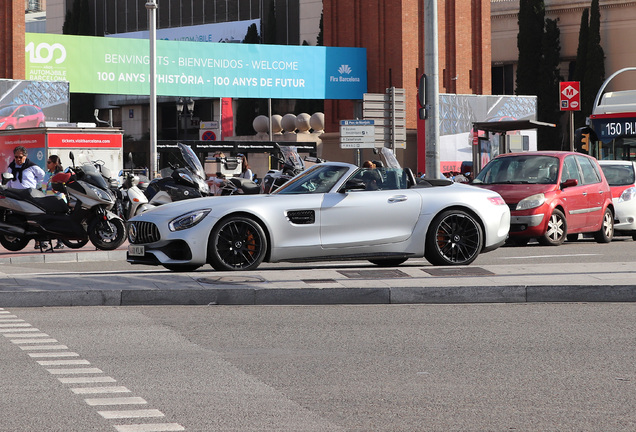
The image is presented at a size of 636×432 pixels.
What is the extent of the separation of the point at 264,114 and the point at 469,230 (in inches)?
2410

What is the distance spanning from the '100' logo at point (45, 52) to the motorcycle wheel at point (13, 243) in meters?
17.8

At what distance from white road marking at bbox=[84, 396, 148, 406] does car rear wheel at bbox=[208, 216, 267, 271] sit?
20.1 feet

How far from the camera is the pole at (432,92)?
70.5 feet

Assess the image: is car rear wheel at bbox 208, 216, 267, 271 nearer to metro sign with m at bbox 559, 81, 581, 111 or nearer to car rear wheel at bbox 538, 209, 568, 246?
car rear wheel at bbox 538, 209, 568, 246

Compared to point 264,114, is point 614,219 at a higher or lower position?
lower

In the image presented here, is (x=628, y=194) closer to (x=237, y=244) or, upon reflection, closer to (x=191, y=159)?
(x=191, y=159)

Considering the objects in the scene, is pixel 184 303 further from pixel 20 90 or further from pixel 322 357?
pixel 20 90

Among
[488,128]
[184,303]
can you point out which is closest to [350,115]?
[488,128]

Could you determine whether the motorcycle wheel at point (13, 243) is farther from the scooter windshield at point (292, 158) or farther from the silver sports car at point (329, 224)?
the scooter windshield at point (292, 158)

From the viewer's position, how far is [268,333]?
8.40 meters

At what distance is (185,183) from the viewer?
1895cm

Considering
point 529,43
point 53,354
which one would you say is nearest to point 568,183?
point 53,354

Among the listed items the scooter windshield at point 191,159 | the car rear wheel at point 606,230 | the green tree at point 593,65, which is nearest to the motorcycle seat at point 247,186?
the scooter windshield at point 191,159

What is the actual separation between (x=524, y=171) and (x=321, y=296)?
28.6 feet
